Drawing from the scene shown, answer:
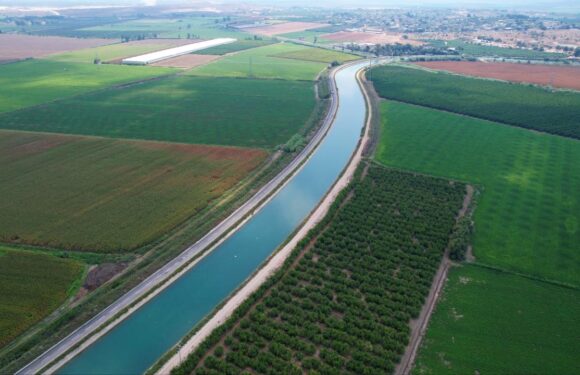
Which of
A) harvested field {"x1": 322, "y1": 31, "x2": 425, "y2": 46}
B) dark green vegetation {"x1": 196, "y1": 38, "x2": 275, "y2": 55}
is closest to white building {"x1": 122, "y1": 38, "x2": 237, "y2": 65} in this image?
dark green vegetation {"x1": 196, "y1": 38, "x2": 275, "y2": 55}

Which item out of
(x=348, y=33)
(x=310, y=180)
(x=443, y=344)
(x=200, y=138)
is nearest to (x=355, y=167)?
(x=310, y=180)

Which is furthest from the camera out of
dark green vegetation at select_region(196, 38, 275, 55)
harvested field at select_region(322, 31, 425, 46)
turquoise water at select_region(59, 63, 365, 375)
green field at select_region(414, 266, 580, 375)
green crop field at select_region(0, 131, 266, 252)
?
harvested field at select_region(322, 31, 425, 46)

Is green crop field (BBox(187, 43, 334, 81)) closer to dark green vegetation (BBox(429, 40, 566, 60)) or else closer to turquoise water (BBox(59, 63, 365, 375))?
dark green vegetation (BBox(429, 40, 566, 60))

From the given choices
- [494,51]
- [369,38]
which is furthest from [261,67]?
[494,51]

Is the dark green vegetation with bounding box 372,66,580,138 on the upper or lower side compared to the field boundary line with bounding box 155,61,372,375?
upper

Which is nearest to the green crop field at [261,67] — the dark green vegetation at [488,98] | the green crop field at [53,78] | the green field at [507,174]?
the green crop field at [53,78]

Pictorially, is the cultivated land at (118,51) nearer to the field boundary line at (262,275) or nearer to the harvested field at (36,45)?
the harvested field at (36,45)

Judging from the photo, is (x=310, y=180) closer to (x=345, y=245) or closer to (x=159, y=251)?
(x=345, y=245)
